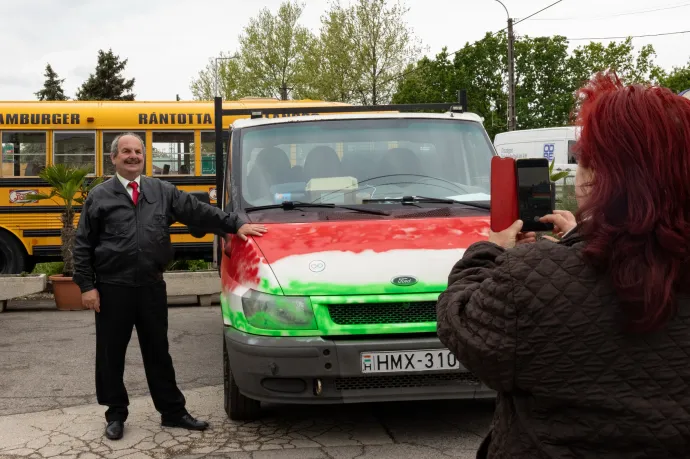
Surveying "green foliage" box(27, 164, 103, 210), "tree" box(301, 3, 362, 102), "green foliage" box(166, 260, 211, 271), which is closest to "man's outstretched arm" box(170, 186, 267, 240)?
"green foliage" box(27, 164, 103, 210)

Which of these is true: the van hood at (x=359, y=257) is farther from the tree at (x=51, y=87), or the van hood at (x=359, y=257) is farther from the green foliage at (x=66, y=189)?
the tree at (x=51, y=87)

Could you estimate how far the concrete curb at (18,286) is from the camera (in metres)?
11.9

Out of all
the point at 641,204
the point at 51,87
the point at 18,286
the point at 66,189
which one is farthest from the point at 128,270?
the point at 51,87

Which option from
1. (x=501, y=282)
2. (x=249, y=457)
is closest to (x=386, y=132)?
(x=249, y=457)

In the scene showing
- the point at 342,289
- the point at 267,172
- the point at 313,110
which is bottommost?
the point at 342,289

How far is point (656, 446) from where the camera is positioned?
1740mm

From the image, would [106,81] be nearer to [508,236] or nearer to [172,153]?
[172,153]

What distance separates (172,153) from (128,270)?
10148 mm

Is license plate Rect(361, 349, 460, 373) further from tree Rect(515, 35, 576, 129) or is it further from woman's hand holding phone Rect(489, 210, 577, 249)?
tree Rect(515, 35, 576, 129)

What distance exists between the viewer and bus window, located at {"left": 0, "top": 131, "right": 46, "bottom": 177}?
14727mm

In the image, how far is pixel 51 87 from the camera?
73125mm

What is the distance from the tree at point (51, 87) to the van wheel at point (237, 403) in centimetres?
7104

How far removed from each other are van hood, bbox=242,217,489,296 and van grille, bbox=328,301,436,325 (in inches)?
3.0

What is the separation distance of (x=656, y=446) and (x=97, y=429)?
4317mm
